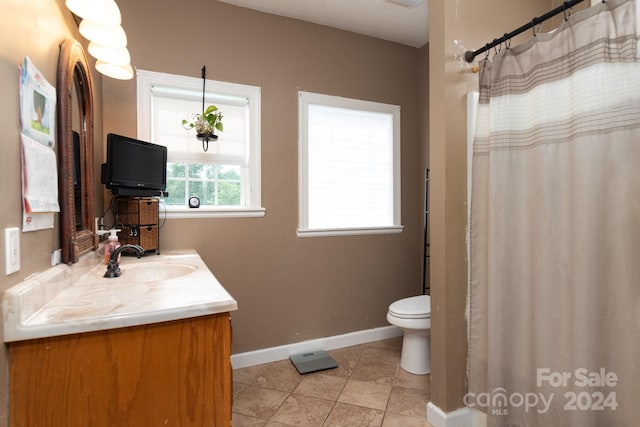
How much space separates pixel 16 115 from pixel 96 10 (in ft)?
2.14

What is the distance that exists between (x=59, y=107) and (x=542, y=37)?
198cm

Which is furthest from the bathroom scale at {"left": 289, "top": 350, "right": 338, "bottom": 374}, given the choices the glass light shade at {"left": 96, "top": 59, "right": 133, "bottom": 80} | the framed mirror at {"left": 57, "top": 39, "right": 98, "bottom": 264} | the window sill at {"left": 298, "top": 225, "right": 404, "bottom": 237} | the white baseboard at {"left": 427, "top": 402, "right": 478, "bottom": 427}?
the glass light shade at {"left": 96, "top": 59, "right": 133, "bottom": 80}

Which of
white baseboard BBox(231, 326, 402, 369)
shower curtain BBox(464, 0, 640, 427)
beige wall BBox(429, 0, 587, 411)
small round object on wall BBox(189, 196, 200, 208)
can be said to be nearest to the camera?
shower curtain BBox(464, 0, 640, 427)

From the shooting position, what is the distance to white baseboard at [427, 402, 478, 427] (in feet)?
5.75

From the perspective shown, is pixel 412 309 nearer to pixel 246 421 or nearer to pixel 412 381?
pixel 412 381

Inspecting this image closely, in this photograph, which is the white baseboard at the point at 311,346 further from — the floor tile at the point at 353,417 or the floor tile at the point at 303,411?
the floor tile at the point at 353,417

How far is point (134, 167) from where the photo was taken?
1.92m

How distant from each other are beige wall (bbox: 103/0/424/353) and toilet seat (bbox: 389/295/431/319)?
0.53 metres

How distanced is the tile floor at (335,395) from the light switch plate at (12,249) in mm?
1450

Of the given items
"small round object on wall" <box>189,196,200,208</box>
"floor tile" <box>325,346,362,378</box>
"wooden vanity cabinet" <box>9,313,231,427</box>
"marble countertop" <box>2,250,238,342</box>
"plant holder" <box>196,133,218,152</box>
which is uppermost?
"plant holder" <box>196,133,218,152</box>

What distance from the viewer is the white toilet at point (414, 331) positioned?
2.28 metres

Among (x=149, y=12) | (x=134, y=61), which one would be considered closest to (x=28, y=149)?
(x=134, y=61)

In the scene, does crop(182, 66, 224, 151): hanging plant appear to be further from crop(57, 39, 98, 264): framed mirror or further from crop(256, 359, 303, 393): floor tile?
crop(256, 359, 303, 393): floor tile

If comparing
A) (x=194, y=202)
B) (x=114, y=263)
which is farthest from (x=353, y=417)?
(x=194, y=202)
